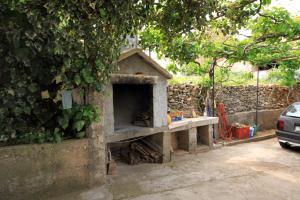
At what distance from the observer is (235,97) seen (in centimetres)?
839

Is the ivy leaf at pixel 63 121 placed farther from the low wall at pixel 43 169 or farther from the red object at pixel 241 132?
the red object at pixel 241 132

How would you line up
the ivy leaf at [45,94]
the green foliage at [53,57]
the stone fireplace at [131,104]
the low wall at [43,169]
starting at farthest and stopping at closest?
the stone fireplace at [131,104]
the ivy leaf at [45,94]
the low wall at [43,169]
the green foliage at [53,57]

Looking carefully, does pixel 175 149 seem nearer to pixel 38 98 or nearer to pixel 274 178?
pixel 274 178

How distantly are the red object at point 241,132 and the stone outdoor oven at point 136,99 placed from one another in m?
3.74

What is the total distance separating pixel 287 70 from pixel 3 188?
9.88 meters

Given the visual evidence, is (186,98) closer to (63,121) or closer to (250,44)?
(250,44)

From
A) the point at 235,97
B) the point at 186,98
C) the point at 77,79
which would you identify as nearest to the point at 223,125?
the point at 235,97

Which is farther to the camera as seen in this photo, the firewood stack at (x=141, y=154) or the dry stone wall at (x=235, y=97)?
the dry stone wall at (x=235, y=97)

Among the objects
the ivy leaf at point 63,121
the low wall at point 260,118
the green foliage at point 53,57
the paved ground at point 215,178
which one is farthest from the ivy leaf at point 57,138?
the low wall at point 260,118

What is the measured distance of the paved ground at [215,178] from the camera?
3.58 m

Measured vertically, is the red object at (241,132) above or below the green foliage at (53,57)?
below

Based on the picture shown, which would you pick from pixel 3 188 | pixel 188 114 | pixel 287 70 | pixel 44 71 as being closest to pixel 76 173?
pixel 3 188

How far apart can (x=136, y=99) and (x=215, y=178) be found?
2.92m

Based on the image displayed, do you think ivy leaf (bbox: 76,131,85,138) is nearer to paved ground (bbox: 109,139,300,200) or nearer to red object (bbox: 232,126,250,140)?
paved ground (bbox: 109,139,300,200)
